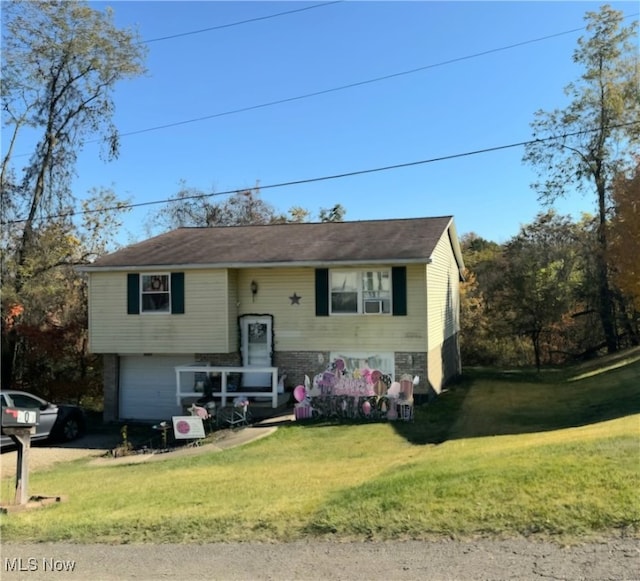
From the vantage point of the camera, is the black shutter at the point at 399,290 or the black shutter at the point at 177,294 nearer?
the black shutter at the point at 399,290

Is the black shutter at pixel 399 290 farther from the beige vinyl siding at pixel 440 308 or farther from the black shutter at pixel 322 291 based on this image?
the black shutter at pixel 322 291

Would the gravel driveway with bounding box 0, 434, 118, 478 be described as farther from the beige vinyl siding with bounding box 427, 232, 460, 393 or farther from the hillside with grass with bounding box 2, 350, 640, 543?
the beige vinyl siding with bounding box 427, 232, 460, 393

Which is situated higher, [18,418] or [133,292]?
[133,292]

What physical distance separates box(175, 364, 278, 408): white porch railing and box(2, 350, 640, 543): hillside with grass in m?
3.78

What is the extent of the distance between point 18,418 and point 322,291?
1069cm

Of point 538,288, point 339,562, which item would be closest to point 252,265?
point 339,562

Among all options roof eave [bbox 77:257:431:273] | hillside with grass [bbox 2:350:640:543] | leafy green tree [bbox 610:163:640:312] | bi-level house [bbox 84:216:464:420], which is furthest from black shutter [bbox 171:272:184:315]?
leafy green tree [bbox 610:163:640:312]

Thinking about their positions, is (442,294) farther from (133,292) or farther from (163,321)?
(133,292)

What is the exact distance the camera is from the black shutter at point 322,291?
17.0m

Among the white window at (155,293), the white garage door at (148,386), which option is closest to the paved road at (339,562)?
the white window at (155,293)

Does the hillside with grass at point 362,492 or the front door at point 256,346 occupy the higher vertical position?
the front door at point 256,346

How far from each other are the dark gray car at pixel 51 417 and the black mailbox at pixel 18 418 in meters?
6.82

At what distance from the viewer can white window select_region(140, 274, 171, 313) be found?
58.1 ft

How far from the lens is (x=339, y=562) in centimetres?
447
